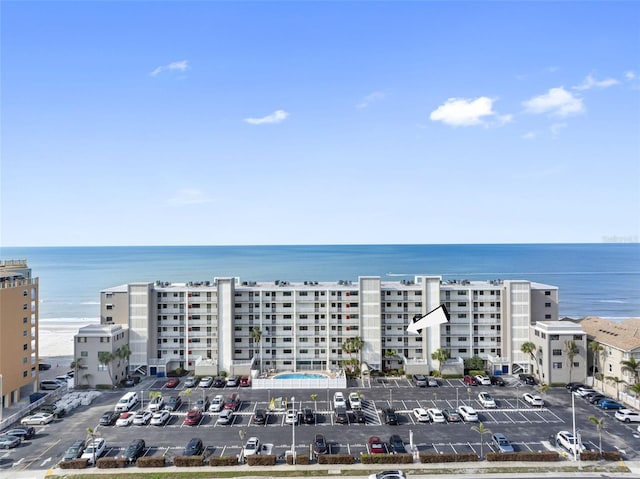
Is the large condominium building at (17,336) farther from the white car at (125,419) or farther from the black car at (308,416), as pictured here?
the black car at (308,416)

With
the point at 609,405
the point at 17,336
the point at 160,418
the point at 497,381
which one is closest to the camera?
the point at 160,418

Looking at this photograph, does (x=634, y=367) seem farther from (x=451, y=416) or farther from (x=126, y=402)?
(x=126, y=402)

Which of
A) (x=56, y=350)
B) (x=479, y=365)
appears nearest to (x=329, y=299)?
(x=479, y=365)

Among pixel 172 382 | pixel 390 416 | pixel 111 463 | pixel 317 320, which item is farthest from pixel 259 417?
pixel 317 320

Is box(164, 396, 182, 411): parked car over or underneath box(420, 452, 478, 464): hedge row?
underneath

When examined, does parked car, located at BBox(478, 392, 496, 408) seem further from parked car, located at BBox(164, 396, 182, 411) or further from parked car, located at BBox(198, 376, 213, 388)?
parked car, located at BBox(164, 396, 182, 411)

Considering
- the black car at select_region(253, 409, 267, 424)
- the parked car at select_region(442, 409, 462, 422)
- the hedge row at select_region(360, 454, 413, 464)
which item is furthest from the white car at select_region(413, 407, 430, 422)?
the black car at select_region(253, 409, 267, 424)

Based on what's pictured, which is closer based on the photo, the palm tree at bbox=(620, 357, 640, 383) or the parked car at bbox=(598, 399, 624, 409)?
the parked car at bbox=(598, 399, 624, 409)
